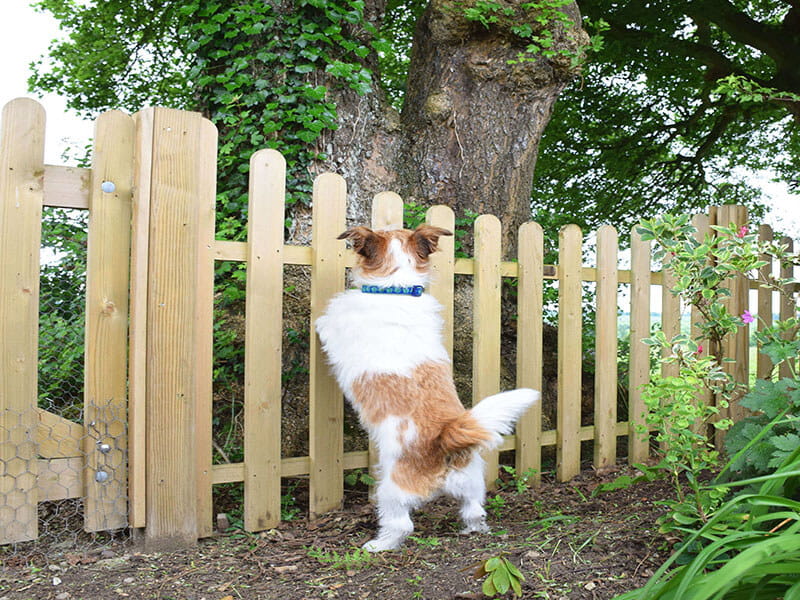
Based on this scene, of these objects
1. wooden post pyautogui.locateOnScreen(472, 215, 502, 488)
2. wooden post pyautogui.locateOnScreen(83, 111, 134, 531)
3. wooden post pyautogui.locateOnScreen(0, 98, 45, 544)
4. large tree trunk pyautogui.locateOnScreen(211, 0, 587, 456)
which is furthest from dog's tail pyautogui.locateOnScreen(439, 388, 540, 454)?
large tree trunk pyautogui.locateOnScreen(211, 0, 587, 456)

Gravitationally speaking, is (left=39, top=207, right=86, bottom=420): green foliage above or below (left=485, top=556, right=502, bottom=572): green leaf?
above

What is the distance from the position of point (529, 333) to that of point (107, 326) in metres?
2.66

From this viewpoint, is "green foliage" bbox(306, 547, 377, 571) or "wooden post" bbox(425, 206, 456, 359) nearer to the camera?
"green foliage" bbox(306, 547, 377, 571)

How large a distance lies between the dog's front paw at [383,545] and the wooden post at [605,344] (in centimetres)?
232

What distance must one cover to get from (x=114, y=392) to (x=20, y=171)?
1.11m

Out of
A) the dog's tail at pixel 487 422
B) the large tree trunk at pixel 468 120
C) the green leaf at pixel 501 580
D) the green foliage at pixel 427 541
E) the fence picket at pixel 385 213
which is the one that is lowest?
the green foliage at pixel 427 541

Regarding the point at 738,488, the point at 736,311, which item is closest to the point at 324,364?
the point at 738,488

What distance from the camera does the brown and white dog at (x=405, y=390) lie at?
9.84ft

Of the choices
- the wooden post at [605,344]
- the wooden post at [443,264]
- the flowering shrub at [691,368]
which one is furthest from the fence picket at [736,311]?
the wooden post at [443,264]

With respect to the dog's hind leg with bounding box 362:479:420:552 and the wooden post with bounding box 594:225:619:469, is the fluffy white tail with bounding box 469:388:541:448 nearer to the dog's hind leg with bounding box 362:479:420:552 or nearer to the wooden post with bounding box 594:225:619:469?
the dog's hind leg with bounding box 362:479:420:552

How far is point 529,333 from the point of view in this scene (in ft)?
14.5

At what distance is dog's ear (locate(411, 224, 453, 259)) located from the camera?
3.34 m

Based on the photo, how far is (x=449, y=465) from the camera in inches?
121

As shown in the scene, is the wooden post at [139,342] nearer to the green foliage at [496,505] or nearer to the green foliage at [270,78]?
the green foliage at [270,78]
